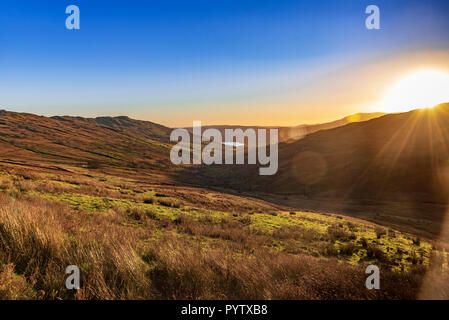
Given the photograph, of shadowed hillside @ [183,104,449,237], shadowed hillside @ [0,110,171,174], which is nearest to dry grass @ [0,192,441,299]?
shadowed hillside @ [183,104,449,237]

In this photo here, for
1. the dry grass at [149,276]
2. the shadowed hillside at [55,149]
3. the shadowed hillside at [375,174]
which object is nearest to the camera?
the dry grass at [149,276]

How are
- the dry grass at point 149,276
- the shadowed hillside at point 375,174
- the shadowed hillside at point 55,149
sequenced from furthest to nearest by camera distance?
the shadowed hillside at point 55,149 < the shadowed hillside at point 375,174 < the dry grass at point 149,276

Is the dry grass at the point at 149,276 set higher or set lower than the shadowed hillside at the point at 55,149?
lower


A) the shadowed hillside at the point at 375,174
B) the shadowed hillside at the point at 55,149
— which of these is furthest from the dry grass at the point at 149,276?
the shadowed hillside at the point at 55,149

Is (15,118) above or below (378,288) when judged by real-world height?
above

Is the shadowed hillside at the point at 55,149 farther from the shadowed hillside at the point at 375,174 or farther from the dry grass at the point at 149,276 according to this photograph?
the dry grass at the point at 149,276

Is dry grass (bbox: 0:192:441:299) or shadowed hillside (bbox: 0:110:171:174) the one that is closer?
dry grass (bbox: 0:192:441:299)

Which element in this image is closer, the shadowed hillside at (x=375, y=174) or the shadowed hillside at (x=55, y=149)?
the shadowed hillside at (x=375, y=174)

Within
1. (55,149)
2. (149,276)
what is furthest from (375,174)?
(55,149)

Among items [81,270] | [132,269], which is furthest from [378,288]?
[81,270]

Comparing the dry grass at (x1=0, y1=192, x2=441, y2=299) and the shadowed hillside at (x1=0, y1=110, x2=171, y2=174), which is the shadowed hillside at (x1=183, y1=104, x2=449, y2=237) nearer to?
the dry grass at (x1=0, y1=192, x2=441, y2=299)

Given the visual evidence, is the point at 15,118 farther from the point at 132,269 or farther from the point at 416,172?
A: the point at 416,172
